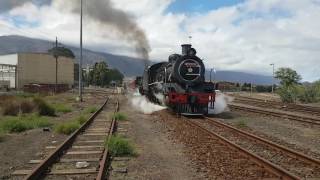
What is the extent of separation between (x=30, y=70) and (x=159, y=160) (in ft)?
351

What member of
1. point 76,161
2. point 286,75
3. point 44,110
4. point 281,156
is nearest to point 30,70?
point 286,75

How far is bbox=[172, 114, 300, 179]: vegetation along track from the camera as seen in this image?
381 inches

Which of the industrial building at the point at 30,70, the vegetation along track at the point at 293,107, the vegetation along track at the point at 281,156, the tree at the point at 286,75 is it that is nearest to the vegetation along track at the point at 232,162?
the vegetation along track at the point at 281,156

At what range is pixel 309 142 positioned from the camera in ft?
52.1

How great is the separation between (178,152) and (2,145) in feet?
17.2

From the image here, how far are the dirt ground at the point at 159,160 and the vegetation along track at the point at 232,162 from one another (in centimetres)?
48

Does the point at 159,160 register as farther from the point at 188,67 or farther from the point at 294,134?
the point at 188,67

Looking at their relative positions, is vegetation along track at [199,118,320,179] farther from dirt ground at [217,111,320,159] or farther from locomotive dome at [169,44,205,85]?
locomotive dome at [169,44,205,85]

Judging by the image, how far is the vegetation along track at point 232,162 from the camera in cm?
967

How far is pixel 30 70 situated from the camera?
374 feet

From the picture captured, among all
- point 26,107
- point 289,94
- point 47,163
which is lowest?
point 47,163

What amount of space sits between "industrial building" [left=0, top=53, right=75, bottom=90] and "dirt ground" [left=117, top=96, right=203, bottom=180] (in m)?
91.0

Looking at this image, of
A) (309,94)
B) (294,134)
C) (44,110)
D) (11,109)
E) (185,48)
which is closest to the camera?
(294,134)

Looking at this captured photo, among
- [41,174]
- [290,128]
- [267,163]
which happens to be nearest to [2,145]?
[41,174]
